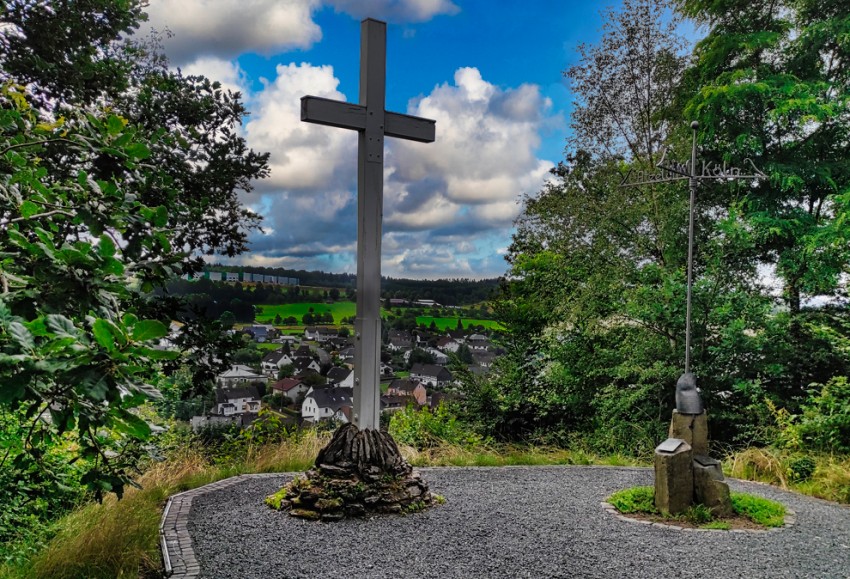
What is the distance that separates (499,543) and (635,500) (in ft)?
4.76

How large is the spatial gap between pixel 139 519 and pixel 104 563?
59 centimetres

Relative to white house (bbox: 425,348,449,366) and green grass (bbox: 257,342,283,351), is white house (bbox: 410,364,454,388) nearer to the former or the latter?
white house (bbox: 425,348,449,366)

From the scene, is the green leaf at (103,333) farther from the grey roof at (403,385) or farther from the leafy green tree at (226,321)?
the grey roof at (403,385)

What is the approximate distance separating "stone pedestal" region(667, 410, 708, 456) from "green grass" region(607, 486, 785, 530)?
1.33ft

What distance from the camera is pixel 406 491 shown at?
4523 millimetres

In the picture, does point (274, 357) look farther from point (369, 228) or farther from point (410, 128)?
point (410, 128)

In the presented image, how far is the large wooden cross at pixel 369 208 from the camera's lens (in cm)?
466

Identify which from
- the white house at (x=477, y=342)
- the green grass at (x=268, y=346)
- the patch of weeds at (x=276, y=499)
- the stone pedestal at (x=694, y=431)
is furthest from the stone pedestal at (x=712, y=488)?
the white house at (x=477, y=342)

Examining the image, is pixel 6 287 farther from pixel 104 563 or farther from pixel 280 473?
pixel 280 473

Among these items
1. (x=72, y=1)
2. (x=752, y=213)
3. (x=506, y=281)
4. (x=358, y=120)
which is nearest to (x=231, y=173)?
(x=358, y=120)

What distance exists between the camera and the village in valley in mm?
7117

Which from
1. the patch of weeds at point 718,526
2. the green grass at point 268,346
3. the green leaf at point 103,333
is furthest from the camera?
the green grass at point 268,346

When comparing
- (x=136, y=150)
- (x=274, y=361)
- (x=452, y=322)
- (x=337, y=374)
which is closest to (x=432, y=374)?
(x=452, y=322)

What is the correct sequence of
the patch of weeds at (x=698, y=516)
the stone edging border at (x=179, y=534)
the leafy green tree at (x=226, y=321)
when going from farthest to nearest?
the patch of weeds at (x=698, y=516) → the leafy green tree at (x=226, y=321) → the stone edging border at (x=179, y=534)
